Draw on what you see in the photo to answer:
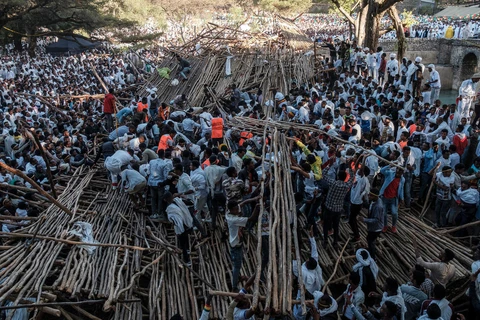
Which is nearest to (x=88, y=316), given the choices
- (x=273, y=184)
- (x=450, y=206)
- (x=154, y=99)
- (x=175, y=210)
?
(x=175, y=210)

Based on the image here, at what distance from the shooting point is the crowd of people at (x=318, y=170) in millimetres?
5018

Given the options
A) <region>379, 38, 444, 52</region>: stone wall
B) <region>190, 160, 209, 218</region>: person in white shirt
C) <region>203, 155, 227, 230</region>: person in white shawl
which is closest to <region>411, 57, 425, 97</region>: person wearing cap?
<region>203, 155, 227, 230</region>: person in white shawl

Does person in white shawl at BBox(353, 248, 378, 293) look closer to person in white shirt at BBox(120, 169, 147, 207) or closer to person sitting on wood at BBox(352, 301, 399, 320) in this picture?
person sitting on wood at BBox(352, 301, 399, 320)

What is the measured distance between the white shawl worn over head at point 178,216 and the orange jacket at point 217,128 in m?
3.31

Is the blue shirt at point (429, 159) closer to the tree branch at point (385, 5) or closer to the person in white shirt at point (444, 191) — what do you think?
the person in white shirt at point (444, 191)

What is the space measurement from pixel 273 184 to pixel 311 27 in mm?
42345

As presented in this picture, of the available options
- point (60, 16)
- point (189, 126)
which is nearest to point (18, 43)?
point (60, 16)

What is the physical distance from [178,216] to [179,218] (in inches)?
1.3

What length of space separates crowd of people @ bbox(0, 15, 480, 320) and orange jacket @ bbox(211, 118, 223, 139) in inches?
0.9

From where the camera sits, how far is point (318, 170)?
7.11 m

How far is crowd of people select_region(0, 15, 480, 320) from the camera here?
502 centimetres

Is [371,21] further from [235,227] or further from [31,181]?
[31,181]

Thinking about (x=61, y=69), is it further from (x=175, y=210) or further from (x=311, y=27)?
(x=311, y=27)

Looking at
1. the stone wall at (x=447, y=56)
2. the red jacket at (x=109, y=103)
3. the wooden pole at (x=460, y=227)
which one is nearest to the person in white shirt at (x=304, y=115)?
the wooden pole at (x=460, y=227)
